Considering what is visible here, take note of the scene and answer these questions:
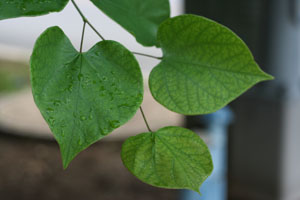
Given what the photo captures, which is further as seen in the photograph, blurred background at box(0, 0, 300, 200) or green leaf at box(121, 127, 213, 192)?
blurred background at box(0, 0, 300, 200)

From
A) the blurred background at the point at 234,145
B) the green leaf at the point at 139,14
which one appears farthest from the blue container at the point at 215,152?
the green leaf at the point at 139,14

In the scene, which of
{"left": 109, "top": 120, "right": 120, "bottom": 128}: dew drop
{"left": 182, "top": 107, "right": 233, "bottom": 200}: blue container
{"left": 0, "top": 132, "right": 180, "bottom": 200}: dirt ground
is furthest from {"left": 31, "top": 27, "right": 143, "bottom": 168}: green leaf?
{"left": 0, "top": 132, "right": 180, "bottom": 200}: dirt ground

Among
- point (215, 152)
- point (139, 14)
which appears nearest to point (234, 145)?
point (215, 152)

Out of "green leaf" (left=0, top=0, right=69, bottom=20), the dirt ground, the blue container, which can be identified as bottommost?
the dirt ground

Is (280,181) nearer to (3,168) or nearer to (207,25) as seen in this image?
(3,168)

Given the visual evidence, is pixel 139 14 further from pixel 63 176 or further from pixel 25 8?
pixel 63 176

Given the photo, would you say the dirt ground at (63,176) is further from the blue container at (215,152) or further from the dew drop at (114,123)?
the dew drop at (114,123)

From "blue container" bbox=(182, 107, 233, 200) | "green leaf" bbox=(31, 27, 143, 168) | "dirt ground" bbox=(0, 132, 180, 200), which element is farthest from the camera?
"dirt ground" bbox=(0, 132, 180, 200)

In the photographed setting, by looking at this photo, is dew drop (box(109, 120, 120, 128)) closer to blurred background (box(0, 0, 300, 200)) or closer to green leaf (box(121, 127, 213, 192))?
green leaf (box(121, 127, 213, 192))
